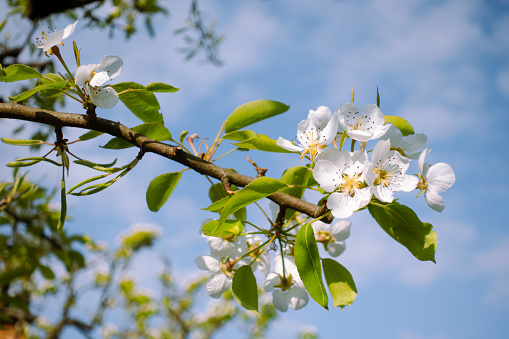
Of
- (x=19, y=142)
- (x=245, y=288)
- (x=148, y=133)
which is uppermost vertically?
(x=148, y=133)

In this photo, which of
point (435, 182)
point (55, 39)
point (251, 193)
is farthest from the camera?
point (55, 39)

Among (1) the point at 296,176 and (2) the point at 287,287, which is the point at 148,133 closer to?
(1) the point at 296,176

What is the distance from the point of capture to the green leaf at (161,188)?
1016 millimetres

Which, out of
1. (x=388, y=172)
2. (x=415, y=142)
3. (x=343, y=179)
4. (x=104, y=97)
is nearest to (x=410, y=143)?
(x=415, y=142)

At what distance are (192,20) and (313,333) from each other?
5502 mm

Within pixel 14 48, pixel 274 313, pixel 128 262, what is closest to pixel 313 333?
pixel 274 313

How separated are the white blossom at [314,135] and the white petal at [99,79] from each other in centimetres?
38

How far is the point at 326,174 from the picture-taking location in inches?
31.3

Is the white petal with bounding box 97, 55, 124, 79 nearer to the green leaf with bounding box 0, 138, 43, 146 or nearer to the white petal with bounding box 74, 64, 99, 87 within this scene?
the white petal with bounding box 74, 64, 99, 87

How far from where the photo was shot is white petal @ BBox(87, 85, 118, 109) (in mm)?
890

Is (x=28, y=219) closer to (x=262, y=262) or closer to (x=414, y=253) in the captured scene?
(x=262, y=262)

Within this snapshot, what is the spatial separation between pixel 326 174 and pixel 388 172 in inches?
5.3

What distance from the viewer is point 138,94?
0.94 metres

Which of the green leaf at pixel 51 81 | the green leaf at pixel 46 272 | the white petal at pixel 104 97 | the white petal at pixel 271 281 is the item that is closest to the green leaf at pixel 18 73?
the green leaf at pixel 51 81
